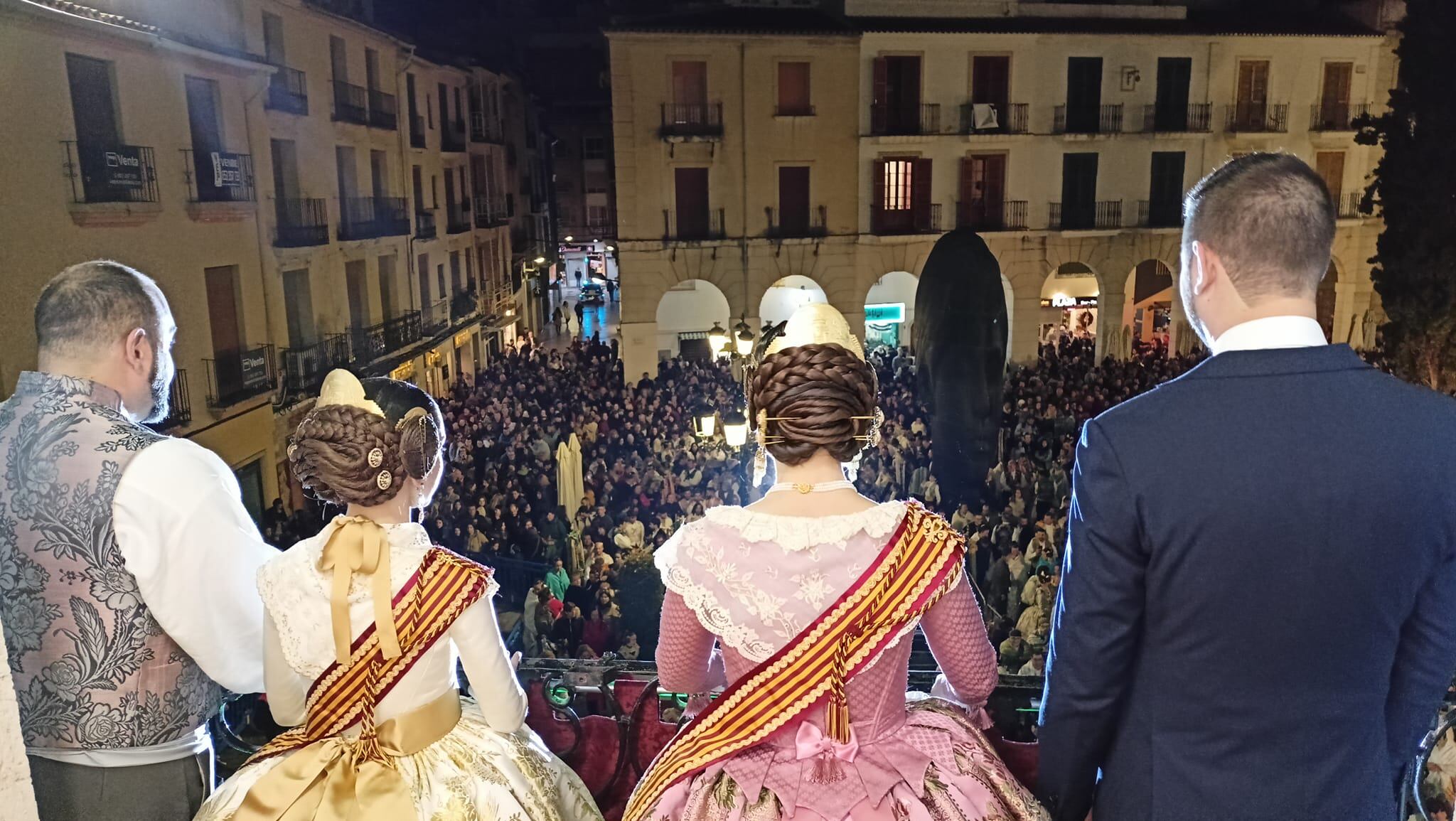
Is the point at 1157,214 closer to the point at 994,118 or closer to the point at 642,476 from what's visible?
the point at 994,118

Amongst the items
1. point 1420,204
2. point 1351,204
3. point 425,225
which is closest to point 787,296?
point 425,225

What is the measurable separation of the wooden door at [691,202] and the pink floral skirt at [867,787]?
782cm

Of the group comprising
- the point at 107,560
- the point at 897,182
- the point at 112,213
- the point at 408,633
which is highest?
the point at 897,182

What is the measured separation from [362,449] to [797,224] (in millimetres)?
8075

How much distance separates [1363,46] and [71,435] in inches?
411

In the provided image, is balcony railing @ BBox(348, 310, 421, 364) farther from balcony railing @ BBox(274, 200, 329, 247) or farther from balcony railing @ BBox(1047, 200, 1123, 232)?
balcony railing @ BBox(1047, 200, 1123, 232)

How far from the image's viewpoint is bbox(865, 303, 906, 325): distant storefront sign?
Answer: 10281 millimetres

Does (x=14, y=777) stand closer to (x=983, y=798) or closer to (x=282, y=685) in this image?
(x=282, y=685)

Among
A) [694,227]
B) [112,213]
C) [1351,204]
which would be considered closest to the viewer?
[112,213]

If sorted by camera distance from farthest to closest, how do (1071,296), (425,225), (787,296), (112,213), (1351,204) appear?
(787,296)
(1071,296)
(1351,204)
(425,225)
(112,213)

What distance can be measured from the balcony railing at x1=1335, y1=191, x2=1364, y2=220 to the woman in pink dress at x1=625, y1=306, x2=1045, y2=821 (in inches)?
367

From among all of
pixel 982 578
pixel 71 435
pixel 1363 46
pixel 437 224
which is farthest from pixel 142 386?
pixel 1363 46

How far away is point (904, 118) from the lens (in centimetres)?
926

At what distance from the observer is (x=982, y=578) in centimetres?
550
